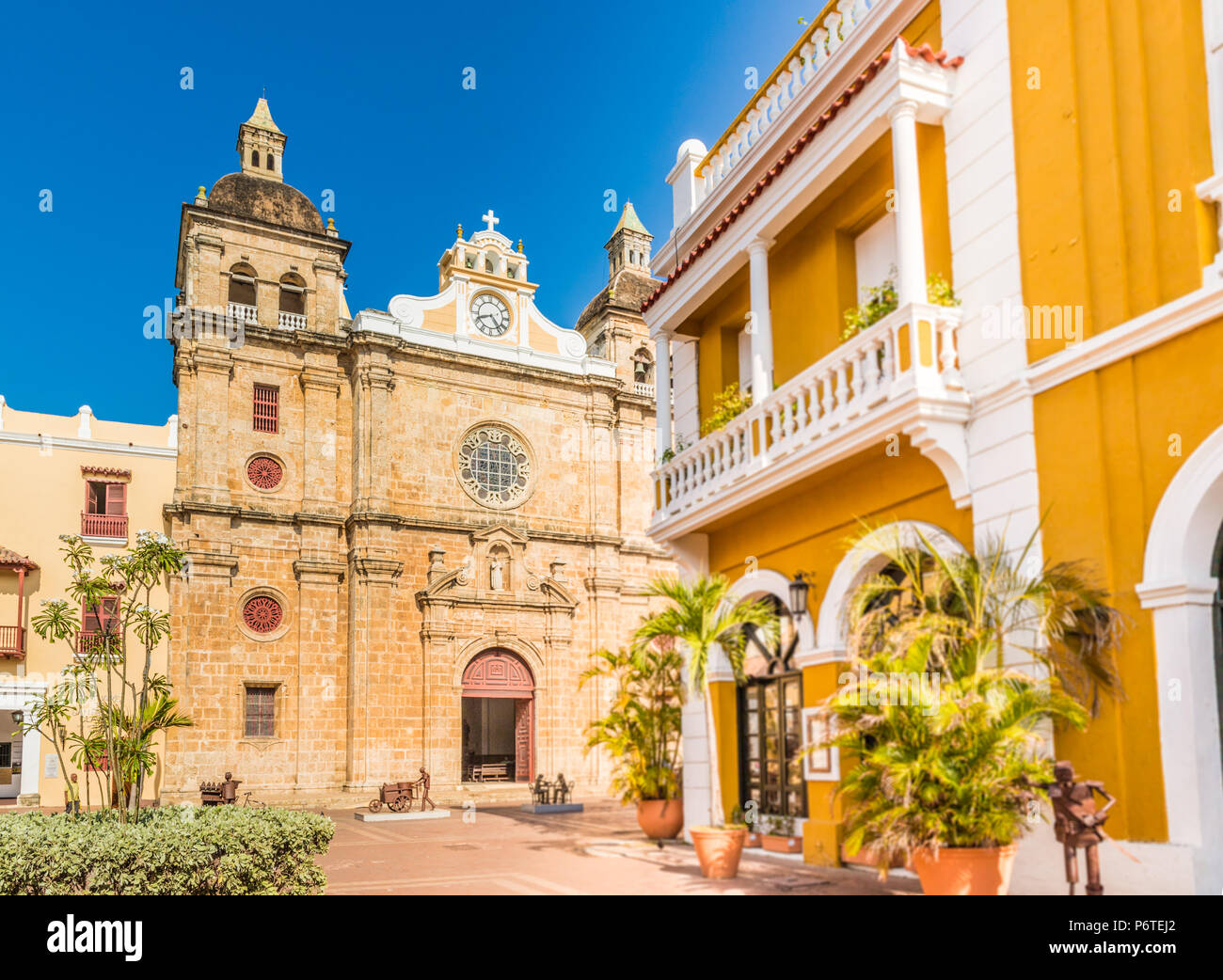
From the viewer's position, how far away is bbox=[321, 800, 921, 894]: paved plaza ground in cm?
1021

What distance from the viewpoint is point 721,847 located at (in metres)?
10.5

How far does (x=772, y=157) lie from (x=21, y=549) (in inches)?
840

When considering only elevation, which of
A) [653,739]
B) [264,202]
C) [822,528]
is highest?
[264,202]

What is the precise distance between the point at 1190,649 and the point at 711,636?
16.8ft

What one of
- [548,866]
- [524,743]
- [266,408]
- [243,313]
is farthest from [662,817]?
[243,313]

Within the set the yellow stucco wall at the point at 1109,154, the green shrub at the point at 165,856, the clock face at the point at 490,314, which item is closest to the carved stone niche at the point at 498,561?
the clock face at the point at 490,314

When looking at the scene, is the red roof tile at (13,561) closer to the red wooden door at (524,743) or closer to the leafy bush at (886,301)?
the red wooden door at (524,743)

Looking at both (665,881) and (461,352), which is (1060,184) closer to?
(665,881)

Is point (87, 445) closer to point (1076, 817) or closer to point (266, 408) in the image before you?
point (266, 408)

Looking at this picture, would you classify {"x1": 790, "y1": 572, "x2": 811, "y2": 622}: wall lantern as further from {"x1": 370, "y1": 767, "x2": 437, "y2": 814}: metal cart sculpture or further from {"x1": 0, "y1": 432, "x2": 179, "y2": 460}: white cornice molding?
{"x1": 0, "y1": 432, "x2": 179, "y2": 460}: white cornice molding

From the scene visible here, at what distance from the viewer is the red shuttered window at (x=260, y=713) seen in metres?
25.1

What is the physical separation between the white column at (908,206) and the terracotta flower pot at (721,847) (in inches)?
209

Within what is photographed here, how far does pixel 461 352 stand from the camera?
95.7 feet
